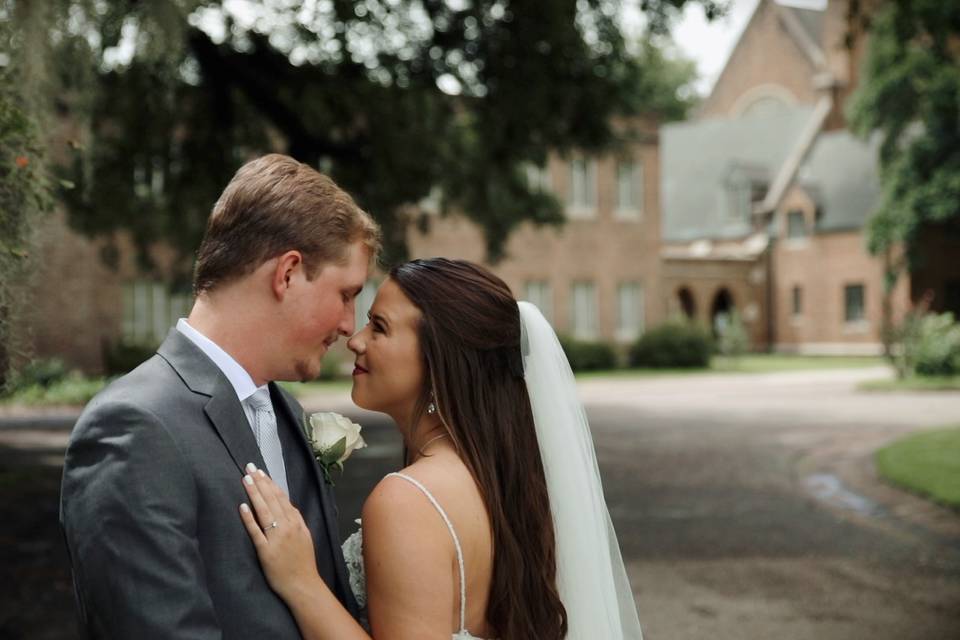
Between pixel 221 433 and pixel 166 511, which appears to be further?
pixel 221 433

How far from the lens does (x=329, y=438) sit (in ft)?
7.75

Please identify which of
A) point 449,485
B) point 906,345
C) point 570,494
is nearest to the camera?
point 449,485

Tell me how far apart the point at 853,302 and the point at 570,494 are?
149 feet

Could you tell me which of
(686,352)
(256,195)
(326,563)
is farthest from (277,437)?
(686,352)

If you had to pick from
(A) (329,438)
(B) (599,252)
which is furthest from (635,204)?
(A) (329,438)

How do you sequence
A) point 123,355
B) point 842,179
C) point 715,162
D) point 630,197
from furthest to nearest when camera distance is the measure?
point 715,162, point 842,179, point 630,197, point 123,355

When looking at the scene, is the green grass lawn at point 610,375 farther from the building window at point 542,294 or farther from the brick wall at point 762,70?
the brick wall at point 762,70

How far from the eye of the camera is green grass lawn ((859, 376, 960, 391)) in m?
25.4

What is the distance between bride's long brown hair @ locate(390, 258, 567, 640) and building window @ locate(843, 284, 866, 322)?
45.6 m

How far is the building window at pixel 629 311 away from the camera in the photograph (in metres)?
38.5

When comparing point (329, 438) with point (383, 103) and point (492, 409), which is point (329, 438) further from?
point (383, 103)

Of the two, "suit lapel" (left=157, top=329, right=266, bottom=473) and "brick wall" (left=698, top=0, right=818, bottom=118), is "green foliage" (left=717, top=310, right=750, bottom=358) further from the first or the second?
"suit lapel" (left=157, top=329, right=266, bottom=473)

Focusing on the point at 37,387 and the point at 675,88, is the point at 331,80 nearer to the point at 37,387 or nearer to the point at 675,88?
the point at 37,387

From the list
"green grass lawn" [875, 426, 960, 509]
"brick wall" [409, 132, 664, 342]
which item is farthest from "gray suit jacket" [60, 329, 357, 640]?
"brick wall" [409, 132, 664, 342]
